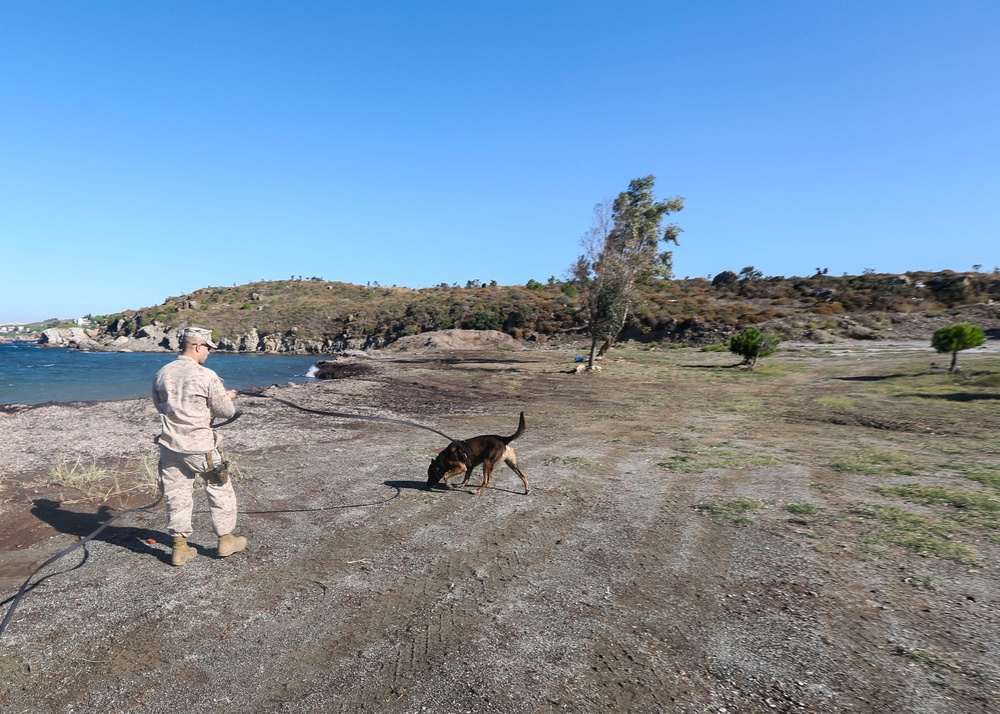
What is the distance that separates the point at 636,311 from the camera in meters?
47.3

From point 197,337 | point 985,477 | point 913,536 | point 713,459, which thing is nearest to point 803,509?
point 913,536

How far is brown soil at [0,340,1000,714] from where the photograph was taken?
3676mm

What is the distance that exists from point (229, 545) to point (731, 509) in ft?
21.8

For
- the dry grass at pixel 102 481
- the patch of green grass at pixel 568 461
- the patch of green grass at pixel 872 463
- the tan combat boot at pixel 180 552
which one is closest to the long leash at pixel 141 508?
the tan combat boot at pixel 180 552

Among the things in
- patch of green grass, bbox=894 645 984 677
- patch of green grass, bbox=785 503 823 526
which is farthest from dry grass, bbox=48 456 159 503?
patch of green grass, bbox=785 503 823 526

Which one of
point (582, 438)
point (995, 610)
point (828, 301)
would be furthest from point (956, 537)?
point (828, 301)

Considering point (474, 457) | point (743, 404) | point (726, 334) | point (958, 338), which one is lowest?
point (743, 404)

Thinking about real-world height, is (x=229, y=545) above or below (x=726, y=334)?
below

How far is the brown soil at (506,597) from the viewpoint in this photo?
368 centimetres

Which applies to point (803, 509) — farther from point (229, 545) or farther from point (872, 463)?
point (229, 545)

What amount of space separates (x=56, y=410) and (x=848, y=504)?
71.7ft

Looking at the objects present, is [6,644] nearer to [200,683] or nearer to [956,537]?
[200,683]

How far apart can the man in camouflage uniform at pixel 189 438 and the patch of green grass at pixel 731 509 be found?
623cm

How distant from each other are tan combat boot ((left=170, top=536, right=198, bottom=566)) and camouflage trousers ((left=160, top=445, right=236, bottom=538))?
0.23 feet
